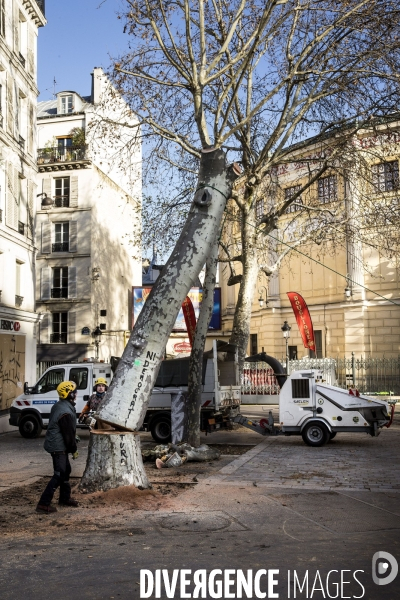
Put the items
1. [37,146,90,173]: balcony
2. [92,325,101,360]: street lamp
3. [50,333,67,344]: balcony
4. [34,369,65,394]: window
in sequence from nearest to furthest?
[34,369,65,394]: window
[92,325,101,360]: street lamp
[50,333,67,344]: balcony
[37,146,90,173]: balcony

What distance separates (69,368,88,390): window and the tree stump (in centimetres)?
1010

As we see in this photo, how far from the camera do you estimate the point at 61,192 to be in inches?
1639

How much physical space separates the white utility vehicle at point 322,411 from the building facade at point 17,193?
10280mm

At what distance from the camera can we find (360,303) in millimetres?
34188

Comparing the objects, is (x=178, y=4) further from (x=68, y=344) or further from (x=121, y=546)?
(x=68, y=344)

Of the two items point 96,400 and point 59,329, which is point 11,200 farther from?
point 59,329

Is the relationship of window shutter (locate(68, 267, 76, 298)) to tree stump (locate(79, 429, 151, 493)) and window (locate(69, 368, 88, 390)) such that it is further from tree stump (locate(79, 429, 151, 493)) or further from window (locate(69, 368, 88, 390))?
tree stump (locate(79, 429, 151, 493))

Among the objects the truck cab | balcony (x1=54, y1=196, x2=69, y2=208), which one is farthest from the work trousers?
balcony (x1=54, y1=196, x2=69, y2=208)

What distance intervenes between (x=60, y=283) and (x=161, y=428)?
2484 cm

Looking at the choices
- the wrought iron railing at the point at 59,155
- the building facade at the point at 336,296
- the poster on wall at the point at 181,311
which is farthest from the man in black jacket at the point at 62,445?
the poster on wall at the point at 181,311

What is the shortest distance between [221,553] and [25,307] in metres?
20.4

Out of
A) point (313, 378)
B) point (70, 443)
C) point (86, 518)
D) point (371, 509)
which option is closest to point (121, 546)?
point (86, 518)

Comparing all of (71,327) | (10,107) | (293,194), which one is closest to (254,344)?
(71,327)

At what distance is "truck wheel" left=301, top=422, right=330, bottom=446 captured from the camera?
15445 millimetres
